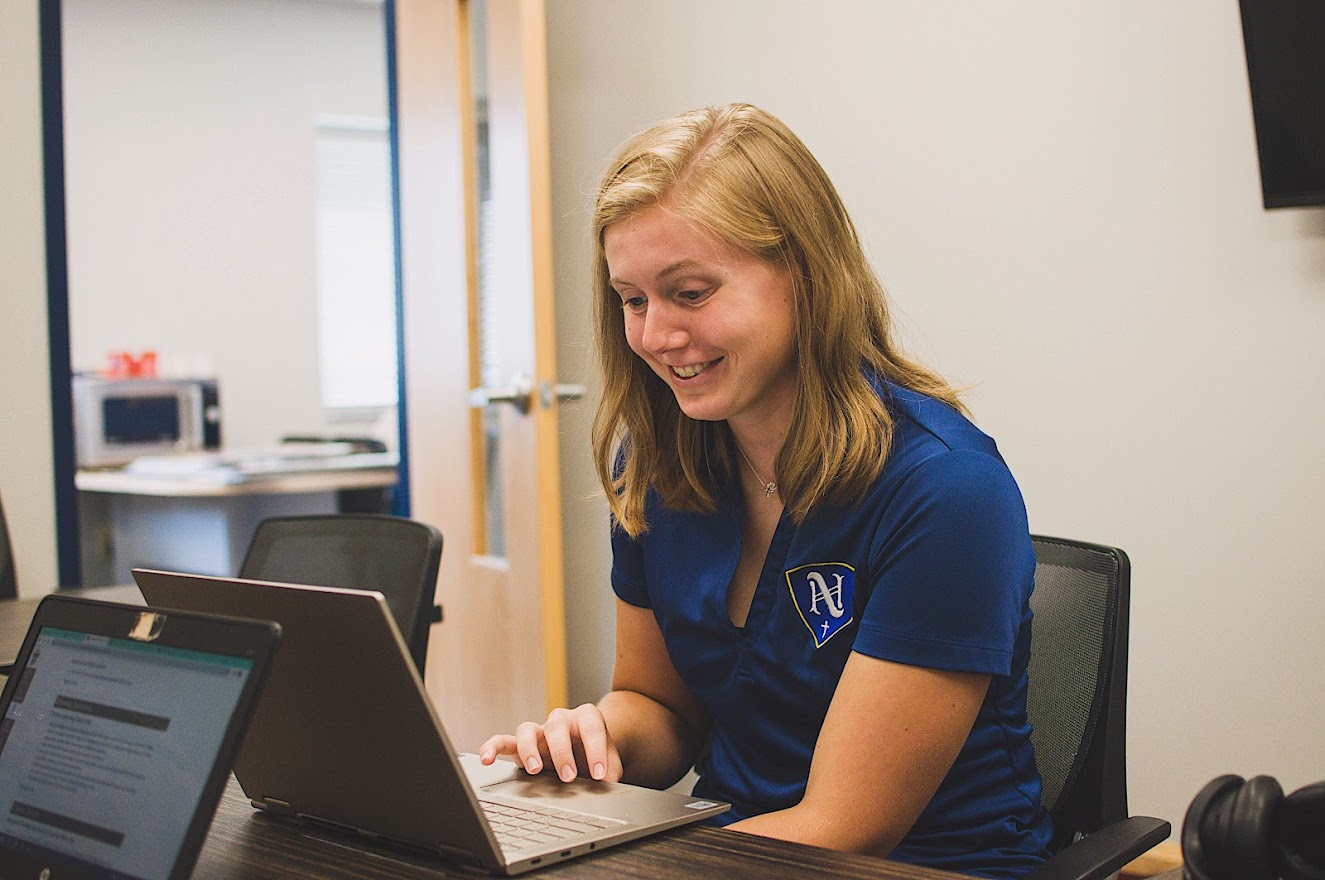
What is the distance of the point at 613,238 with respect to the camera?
1.24 m

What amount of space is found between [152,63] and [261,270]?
1.06 metres

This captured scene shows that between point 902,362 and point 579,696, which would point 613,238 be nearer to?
point 902,362

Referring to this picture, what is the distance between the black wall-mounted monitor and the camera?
71.4 inches

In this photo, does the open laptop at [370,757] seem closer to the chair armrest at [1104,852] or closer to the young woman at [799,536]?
the young woman at [799,536]

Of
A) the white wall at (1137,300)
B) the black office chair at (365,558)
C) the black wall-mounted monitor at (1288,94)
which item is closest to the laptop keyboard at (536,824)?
the black office chair at (365,558)

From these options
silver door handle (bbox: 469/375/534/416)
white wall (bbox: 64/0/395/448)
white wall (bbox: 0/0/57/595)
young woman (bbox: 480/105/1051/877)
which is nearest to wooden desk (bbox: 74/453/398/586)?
white wall (bbox: 0/0/57/595)

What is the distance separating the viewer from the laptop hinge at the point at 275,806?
3.21 ft

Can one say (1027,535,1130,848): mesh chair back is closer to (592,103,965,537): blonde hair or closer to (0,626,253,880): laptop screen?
(592,103,965,537): blonde hair

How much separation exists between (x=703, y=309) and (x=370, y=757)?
0.53 m

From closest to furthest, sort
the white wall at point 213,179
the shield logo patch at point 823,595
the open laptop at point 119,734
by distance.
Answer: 1. the open laptop at point 119,734
2. the shield logo patch at point 823,595
3. the white wall at point 213,179

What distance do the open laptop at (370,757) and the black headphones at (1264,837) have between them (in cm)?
46

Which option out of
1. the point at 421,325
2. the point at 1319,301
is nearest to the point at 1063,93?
the point at 1319,301

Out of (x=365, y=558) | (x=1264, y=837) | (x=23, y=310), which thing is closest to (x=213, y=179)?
(x=23, y=310)

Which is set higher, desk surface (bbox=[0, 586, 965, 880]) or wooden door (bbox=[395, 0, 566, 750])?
wooden door (bbox=[395, 0, 566, 750])
